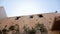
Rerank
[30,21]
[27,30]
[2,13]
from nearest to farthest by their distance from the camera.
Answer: [27,30] < [30,21] < [2,13]

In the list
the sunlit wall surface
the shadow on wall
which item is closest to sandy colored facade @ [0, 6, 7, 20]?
the sunlit wall surface

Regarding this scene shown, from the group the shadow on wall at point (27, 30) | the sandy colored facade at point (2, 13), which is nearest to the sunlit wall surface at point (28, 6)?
the sandy colored facade at point (2, 13)

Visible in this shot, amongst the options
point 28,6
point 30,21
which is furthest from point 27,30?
point 28,6

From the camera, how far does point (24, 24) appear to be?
1756mm

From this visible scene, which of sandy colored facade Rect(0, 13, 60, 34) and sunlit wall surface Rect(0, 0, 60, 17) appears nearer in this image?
sandy colored facade Rect(0, 13, 60, 34)

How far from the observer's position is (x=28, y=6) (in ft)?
6.69

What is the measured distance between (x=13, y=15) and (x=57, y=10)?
3.02 feet

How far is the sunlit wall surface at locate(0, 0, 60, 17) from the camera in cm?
200

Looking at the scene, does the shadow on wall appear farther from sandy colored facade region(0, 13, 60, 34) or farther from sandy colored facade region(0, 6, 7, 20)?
sandy colored facade region(0, 6, 7, 20)

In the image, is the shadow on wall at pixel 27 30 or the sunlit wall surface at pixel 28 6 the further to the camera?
the sunlit wall surface at pixel 28 6

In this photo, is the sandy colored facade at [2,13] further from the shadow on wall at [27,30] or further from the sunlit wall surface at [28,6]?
the shadow on wall at [27,30]

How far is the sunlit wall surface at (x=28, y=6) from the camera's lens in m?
2.00

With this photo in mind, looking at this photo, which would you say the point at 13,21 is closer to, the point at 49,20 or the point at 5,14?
the point at 5,14

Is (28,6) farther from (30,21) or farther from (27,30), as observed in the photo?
(27,30)
